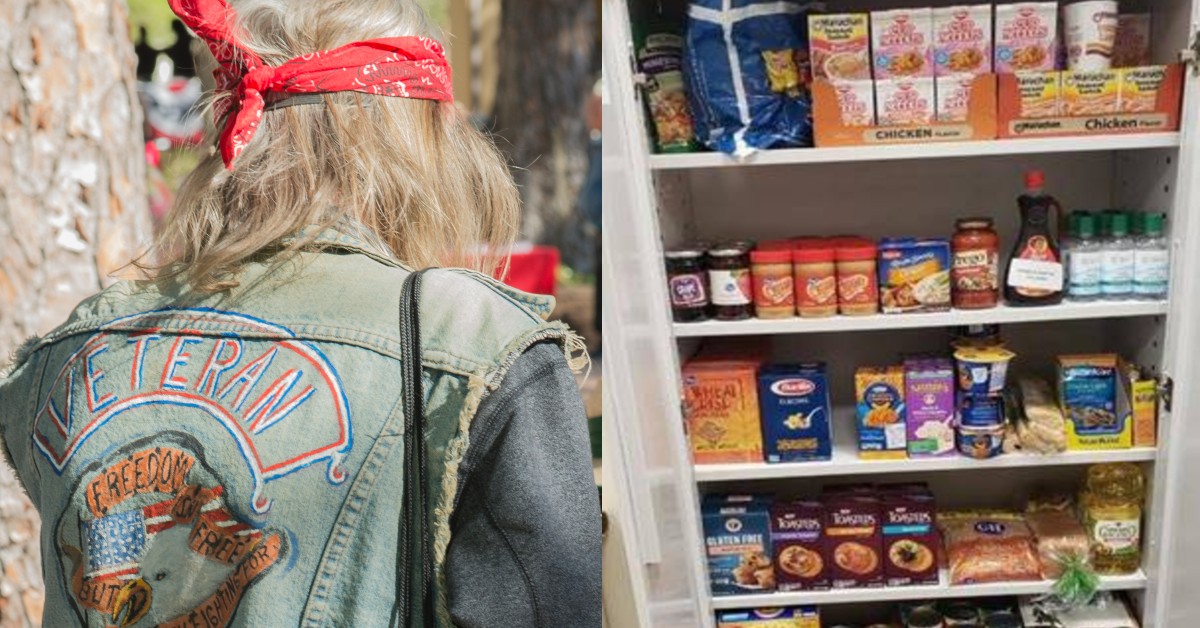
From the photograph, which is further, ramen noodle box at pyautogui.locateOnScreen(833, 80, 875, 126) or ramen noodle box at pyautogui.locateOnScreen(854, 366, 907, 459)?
ramen noodle box at pyautogui.locateOnScreen(854, 366, 907, 459)

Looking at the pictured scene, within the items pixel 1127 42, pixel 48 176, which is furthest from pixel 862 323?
pixel 48 176

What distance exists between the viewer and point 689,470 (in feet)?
8.82

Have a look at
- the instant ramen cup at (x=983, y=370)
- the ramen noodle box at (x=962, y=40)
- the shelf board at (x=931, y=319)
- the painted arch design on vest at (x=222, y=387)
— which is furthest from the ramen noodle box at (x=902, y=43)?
the painted arch design on vest at (x=222, y=387)

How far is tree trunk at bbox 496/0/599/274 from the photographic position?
7.65 metres

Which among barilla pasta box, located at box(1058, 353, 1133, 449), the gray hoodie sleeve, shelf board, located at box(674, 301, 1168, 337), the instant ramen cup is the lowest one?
barilla pasta box, located at box(1058, 353, 1133, 449)

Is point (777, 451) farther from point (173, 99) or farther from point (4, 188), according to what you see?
point (173, 99)

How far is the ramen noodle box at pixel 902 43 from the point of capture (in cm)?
248

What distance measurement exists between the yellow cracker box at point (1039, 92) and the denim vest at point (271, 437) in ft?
5.80

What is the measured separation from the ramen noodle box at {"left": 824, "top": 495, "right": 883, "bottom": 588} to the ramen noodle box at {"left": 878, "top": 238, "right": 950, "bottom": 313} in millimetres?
517

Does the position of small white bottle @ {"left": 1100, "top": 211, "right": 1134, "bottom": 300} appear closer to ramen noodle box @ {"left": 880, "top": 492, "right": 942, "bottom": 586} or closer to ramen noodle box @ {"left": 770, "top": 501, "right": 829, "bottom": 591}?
ramen noodle box @ {"left": 880, "top": 492, "right": 942, "bottom": 586}

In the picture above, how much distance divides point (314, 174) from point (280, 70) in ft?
0.32

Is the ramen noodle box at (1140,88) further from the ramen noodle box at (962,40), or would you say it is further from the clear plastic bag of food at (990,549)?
the clear plastic bag of food at (990,549)

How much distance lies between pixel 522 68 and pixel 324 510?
275 inches

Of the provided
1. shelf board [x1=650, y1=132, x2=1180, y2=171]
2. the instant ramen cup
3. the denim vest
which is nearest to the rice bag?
shelf board [x1=650, y1=132, x2=1180, y2=171]
